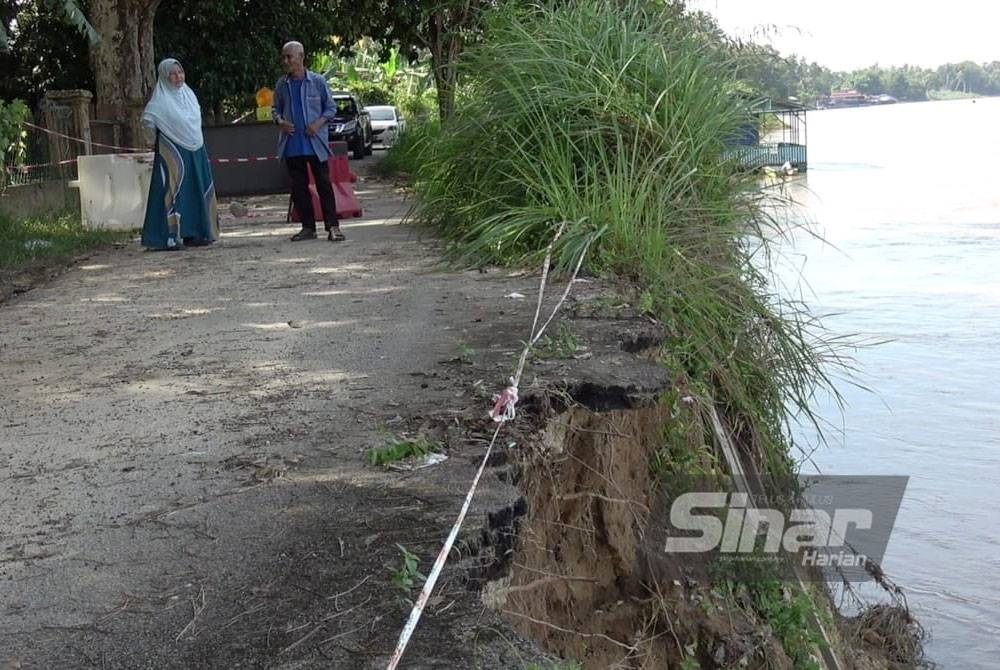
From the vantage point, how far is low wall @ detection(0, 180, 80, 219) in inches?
578

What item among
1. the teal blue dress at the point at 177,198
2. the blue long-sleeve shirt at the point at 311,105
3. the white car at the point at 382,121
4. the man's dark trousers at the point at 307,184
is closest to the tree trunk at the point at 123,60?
the teal blue dress at the point at 177,198

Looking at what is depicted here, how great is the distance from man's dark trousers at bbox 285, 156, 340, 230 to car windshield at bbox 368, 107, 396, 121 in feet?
109

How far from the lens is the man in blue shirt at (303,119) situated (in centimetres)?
1138

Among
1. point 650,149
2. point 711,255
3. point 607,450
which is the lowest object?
point 607,450

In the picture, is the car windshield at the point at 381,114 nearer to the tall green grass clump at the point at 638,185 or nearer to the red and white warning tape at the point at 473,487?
the tall green grass clump at the point at 638,185

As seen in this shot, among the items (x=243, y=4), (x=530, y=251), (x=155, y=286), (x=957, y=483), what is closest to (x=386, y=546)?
(x=530, y=251)

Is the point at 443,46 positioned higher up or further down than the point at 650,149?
higher up

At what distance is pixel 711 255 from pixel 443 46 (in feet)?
57.2

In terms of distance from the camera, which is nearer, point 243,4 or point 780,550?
point 780,550

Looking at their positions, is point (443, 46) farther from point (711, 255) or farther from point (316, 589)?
point (316, 589)

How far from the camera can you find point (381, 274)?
9539mm

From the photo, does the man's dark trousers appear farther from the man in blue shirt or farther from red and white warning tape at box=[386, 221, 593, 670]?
red and white warning tape at box=[386, 221, 593, 670]

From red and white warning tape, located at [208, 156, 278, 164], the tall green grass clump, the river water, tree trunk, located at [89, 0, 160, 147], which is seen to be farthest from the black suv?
the tall green grass clump

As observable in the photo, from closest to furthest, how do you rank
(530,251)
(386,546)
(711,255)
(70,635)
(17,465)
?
(70,635)
(386,546)
(17,465)
(711,255)
(530,251)
